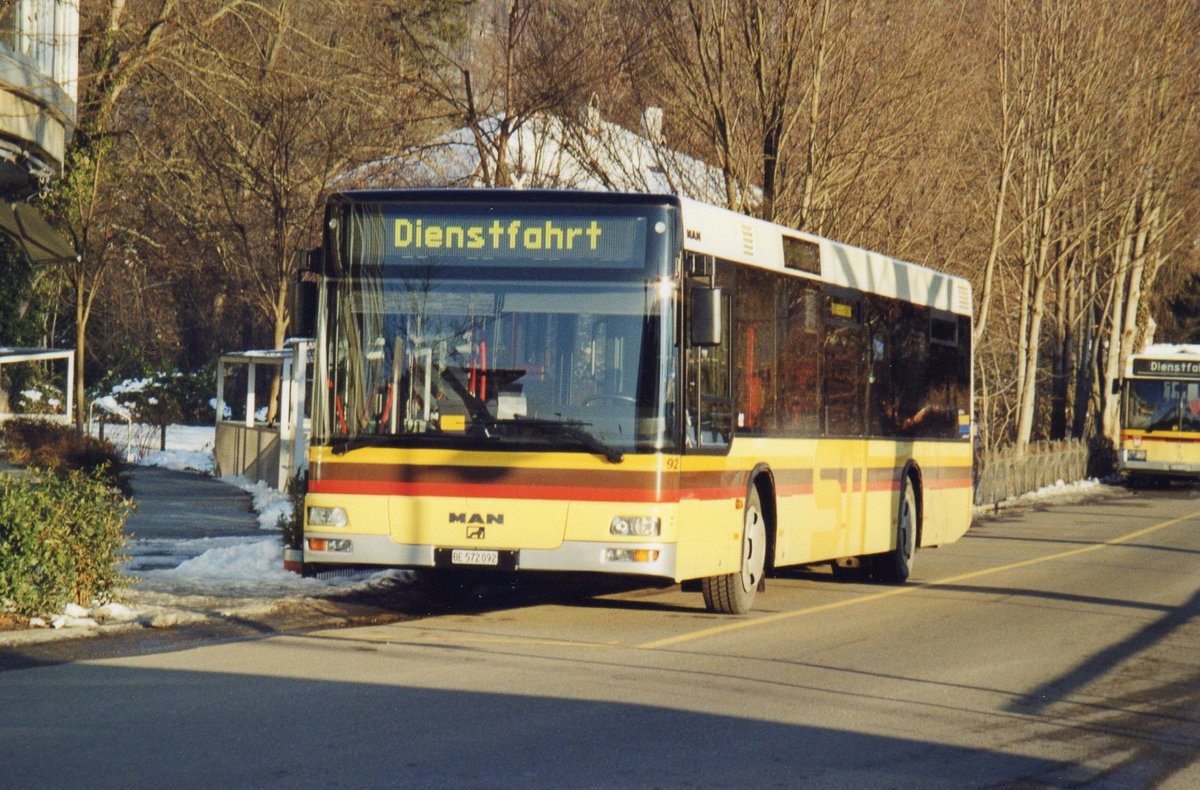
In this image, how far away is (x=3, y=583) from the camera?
36.6 ft

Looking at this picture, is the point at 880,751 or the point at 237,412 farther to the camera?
the point at 237,412

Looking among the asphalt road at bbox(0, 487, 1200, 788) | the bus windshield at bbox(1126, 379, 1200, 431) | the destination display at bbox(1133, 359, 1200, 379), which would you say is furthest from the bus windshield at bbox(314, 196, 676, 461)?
the destination display at bbox(1133, 359, 1200, 379)

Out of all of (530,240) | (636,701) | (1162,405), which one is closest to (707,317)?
(530,240)

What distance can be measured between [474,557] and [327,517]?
1120 millimetres

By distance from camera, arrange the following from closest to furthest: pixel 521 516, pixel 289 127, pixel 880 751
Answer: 1. pixel 880 751
2. pixel 521 516
3. pixel 289 127

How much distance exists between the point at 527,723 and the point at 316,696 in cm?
132

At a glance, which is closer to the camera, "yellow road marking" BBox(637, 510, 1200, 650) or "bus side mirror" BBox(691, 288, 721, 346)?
"bus side mirror" BBox(691, 288, 721, 346)

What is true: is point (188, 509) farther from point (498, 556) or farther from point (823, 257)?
point (498, 556)

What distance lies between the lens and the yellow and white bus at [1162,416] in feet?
143

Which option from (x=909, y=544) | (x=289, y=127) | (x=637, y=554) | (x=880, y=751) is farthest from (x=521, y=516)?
(x=289, y=127)

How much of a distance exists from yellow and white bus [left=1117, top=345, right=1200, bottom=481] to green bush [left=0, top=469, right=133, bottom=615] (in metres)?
36.2

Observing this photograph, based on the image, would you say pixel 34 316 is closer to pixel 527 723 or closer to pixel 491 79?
pixel 491 79

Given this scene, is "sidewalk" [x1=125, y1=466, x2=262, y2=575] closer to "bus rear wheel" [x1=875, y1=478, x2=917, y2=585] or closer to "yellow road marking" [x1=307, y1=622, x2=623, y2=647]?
"yellow road marking" [x1=307, y1=622, x2=623, y2=647]

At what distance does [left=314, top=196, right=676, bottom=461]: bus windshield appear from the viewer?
11820mm
